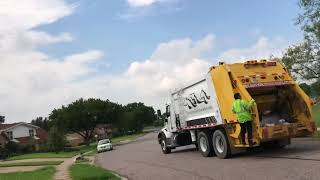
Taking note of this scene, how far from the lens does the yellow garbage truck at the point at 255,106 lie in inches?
714

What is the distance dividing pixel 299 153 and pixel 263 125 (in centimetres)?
145

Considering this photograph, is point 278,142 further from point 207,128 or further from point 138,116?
point 138,116

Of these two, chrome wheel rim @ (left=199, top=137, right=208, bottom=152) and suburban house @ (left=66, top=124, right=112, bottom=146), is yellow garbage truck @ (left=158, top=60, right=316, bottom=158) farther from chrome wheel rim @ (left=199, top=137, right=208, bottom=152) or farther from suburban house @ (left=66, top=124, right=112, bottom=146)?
suburban house @ (left=66, top=124, right=112, bottom=146)

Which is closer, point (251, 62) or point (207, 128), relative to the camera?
point (251, 62)

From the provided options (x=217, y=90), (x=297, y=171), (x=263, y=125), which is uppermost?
(x=217, y=90)

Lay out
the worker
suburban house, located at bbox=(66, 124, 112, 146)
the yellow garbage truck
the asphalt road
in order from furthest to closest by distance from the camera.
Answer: suburban house, located at bbox=(66, 124, 112, 146), the yellow garbage truck, the worker, the asphalt road

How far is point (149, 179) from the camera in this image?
54.7 feet

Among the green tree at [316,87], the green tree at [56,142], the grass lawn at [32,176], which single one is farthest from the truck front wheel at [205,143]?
the green tree at [56,142]

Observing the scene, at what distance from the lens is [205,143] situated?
842 inches

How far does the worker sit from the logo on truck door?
111 inches

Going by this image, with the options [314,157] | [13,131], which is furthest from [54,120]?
[314,157]

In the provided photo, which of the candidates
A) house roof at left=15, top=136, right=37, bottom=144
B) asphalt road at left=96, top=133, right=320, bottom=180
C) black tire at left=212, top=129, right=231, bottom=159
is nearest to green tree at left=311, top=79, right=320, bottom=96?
asphalt road at left=96, top=133, right=320, bottom=180

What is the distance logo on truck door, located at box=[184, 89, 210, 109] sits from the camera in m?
21.0

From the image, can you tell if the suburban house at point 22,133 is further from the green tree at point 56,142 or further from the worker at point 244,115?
the worker at point 244,115
